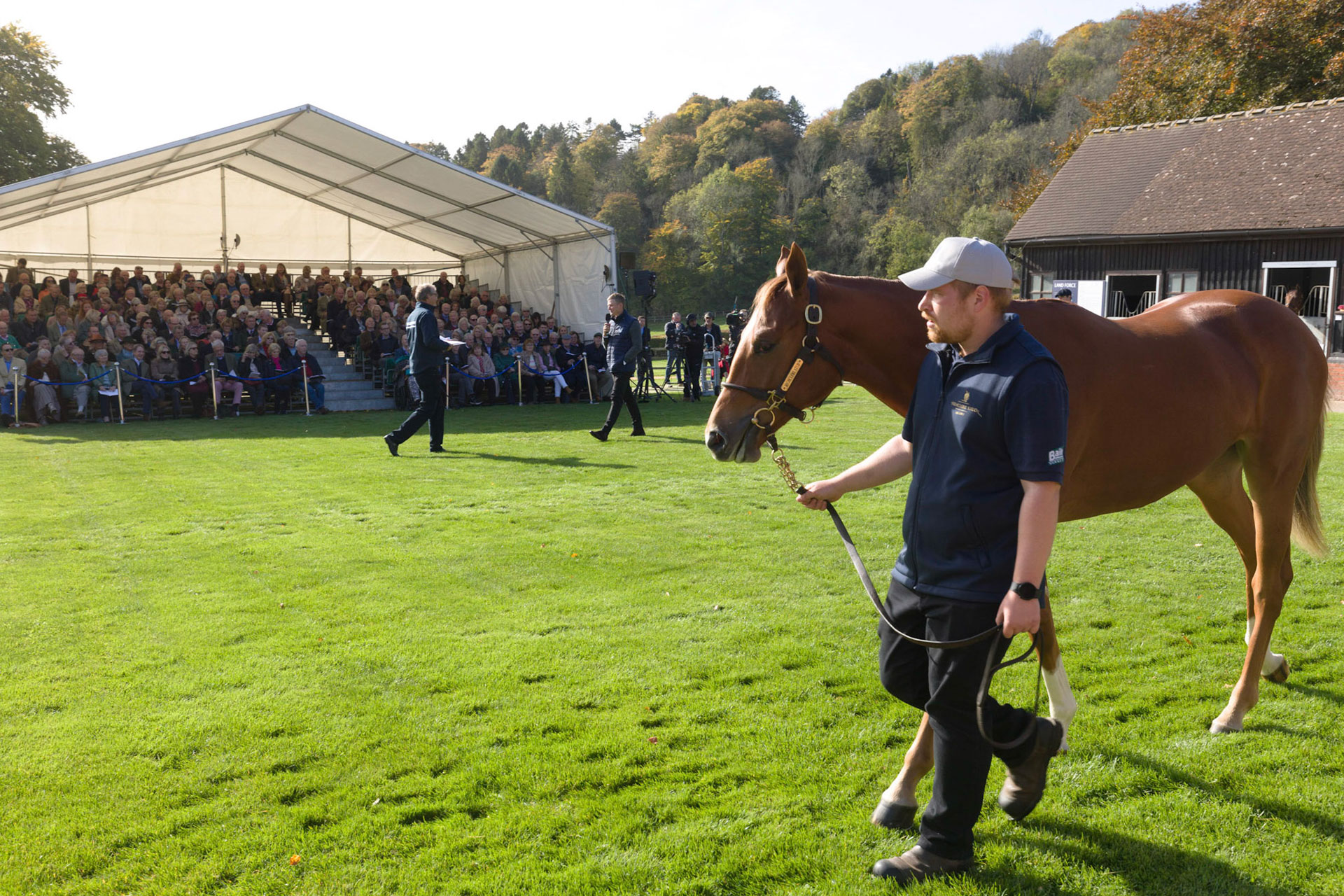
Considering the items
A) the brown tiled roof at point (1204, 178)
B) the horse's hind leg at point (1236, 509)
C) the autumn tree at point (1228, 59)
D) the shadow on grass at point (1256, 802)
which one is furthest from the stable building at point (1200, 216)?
the shadow on grass at point (1256, 802)

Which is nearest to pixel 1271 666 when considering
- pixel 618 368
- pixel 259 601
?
pixel 259 601

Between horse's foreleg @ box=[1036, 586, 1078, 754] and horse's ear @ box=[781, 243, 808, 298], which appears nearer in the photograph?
horse's ear @ box=[781, 243, 808, 298]

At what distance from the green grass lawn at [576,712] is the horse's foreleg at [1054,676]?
0.19m

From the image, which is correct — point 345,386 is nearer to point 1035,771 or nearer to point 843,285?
point 843,285

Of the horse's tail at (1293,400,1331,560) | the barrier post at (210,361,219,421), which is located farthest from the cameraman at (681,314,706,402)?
the horse's tail at (1293,400,1331,560)

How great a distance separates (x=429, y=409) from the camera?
39.0 ft

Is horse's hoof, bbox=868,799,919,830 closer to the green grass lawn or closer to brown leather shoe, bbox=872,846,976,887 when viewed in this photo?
the green grass lawn

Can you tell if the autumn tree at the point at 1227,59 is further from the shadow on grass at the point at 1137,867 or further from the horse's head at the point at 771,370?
the shadow on grass at the point at 1137,867

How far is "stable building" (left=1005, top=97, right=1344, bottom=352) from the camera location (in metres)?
20.3

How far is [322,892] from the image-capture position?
275 cm

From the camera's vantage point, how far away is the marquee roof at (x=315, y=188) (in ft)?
58.9

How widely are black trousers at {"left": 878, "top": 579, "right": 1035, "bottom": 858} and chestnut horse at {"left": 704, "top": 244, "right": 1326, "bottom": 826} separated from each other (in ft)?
1.22

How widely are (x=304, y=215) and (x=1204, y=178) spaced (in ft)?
76.5

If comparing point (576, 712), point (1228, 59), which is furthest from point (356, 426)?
point (1228, 59)
